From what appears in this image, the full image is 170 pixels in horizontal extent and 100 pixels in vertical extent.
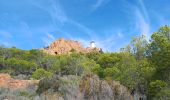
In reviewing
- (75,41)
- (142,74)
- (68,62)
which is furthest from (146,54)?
(75,41)

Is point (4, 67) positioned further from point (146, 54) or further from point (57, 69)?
point (146, 54)

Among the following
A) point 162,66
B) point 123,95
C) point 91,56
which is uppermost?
point 91,56

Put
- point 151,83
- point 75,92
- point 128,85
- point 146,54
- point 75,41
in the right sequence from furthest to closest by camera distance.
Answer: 1. point 75,41
2. point 146,54
3. point 128,85
4. point 151,83
5. point 75,92

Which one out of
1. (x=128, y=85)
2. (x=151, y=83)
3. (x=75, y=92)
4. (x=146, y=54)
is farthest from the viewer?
(x=146, y=54)

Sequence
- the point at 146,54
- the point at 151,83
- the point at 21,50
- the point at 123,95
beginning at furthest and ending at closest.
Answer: the point at 21,50
the point at 146,54
the point at 151,83
the point at 123,95

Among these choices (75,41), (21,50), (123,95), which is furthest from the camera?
(75,41)

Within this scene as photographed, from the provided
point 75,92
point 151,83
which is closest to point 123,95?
point 75,92

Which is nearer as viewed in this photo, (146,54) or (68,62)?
(146,54)

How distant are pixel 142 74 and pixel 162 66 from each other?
1.70 meters

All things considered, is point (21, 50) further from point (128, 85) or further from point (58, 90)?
point (58, 90)

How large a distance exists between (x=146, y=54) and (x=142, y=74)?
10.5ft

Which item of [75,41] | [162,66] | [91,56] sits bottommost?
[162,66]

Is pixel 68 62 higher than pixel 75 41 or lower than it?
lower

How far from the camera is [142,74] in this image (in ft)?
90.8
